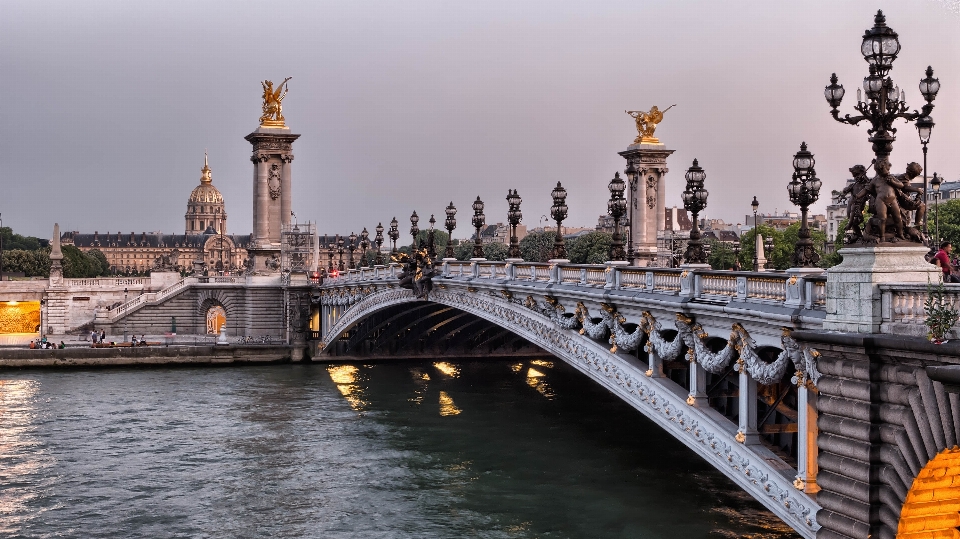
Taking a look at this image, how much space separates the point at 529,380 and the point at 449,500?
23407 mm

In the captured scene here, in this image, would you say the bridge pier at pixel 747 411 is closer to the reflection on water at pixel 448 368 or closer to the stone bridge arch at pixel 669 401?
the stone bridge arch at pixel 669 401

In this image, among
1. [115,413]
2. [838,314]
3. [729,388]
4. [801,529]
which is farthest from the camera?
[115,413]

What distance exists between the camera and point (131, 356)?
2208 inches

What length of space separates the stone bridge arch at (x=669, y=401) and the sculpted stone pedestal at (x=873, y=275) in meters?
2.17

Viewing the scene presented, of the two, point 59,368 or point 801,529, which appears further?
point 59,368

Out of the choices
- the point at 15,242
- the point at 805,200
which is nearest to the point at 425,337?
the point at 805,200

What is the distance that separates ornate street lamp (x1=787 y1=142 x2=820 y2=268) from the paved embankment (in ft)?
142

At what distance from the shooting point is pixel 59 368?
5453 cm

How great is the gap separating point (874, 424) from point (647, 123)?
45.6m

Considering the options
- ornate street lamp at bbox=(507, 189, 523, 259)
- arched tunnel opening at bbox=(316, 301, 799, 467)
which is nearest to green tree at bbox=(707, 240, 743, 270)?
arched tunnel opening at bbox=(316, 301, 799, 467)

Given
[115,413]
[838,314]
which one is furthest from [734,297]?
[115,413]

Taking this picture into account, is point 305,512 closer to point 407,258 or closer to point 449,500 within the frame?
point 449,500

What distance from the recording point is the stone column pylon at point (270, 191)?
68.8 meters

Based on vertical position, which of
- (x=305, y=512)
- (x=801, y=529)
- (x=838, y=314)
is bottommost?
(x=305, y=512)
